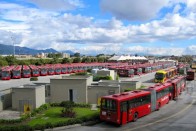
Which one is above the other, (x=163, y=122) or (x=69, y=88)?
(x=69, y=88)

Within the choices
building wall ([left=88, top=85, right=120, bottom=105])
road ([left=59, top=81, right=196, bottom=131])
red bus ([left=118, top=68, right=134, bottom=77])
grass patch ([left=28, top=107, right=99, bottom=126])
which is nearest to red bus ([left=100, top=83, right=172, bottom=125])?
road ([left=59, top=81, right=196, bottom=131])

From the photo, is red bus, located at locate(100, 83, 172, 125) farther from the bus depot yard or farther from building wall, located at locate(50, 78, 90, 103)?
building wall, located at locate(50, 78, 90, 103)

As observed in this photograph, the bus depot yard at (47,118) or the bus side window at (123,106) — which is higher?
the bus side window at (123,106)

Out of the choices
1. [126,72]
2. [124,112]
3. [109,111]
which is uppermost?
[126,72]

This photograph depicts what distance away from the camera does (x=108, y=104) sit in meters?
24.3

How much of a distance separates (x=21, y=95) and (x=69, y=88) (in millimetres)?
5849

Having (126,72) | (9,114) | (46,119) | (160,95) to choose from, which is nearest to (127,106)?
(46,119)

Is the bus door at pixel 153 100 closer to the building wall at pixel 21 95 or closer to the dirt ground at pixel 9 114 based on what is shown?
the building wall at pixel 21 95

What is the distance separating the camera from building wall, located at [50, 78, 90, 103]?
34.6 meters

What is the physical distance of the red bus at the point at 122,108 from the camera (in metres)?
23.8

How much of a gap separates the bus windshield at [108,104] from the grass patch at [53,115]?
2147 mm

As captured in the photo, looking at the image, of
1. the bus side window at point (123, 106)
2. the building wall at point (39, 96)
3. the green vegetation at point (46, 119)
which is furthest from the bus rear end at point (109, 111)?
the building wall at point (39, 96)

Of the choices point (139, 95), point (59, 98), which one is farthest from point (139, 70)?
point (139, 95)

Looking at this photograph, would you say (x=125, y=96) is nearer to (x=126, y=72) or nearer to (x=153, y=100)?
→ (x=153, y=100)
